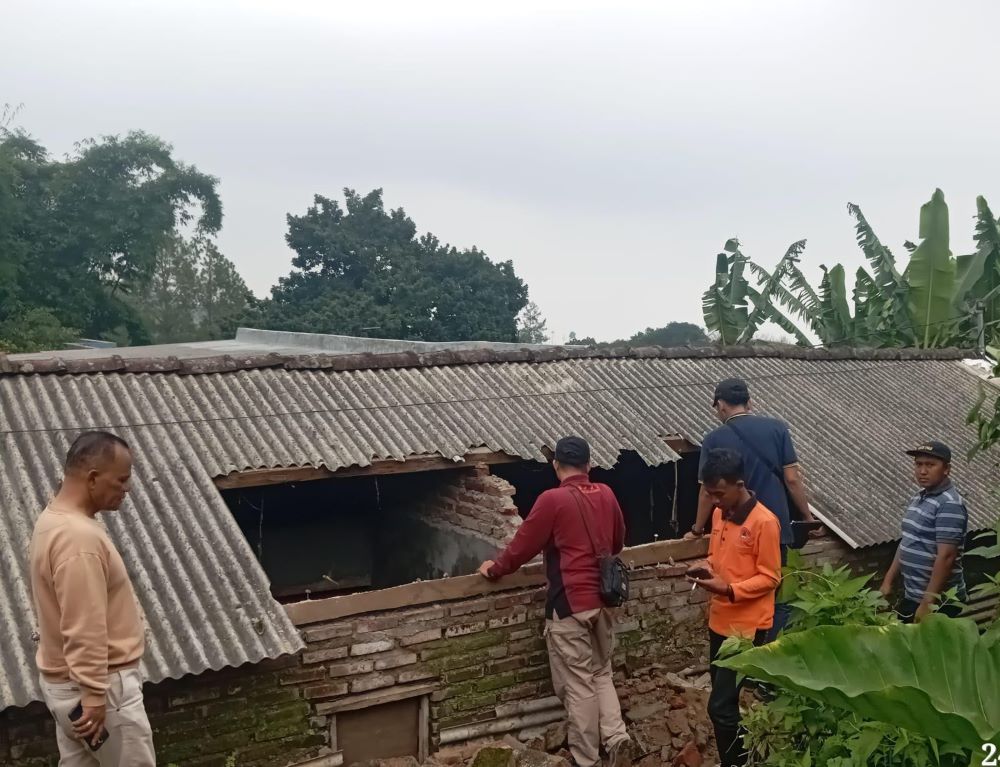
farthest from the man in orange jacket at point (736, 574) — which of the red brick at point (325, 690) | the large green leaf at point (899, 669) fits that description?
the red brick at point (325, 690)

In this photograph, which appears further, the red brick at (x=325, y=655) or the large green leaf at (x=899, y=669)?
the red brick at (x=325, y=655)

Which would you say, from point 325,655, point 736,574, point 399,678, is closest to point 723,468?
point 736,574

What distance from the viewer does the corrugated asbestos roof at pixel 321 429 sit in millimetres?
4527

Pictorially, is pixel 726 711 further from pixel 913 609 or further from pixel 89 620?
pixel 89 620

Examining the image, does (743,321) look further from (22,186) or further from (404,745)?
(22,186)

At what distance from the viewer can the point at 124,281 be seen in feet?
101

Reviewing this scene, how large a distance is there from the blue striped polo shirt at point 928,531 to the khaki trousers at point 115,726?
159 inches

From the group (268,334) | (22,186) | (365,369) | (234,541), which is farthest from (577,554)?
(22,186)

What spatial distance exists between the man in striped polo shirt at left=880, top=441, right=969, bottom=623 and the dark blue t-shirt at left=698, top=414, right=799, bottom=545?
27.4 inches

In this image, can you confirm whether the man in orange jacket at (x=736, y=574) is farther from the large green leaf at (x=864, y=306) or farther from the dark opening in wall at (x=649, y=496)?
the large green leaf at (x=864, y=306)

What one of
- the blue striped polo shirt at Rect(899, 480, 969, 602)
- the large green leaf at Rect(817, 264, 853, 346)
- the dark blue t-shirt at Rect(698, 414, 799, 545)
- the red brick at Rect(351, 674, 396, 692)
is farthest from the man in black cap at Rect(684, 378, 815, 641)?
the large green leaf at Rect(817, 264, 853, 346)

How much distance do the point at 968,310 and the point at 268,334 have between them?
14.2 meters

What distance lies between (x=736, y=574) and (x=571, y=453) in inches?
41.7

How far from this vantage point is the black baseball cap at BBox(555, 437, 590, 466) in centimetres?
464
